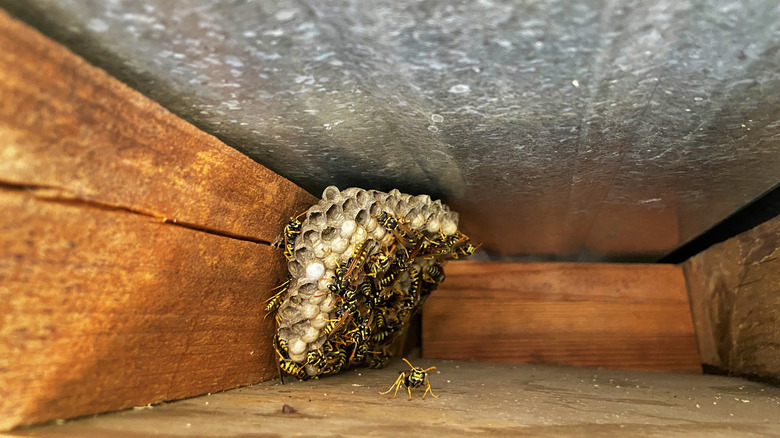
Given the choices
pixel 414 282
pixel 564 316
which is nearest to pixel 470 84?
pixel 414 282

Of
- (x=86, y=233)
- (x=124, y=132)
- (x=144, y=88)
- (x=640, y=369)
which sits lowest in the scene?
(x=640, y=369)

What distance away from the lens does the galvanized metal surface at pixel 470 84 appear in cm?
90

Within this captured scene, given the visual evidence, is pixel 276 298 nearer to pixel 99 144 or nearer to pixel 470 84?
pixel 99 144

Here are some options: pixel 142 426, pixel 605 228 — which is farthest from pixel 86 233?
pixel 605 228

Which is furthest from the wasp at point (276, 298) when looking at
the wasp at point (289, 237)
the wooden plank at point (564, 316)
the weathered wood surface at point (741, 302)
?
the weathered wood surface at point (741, 302)

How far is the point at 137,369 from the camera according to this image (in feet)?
3.82

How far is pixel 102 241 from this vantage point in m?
1.03

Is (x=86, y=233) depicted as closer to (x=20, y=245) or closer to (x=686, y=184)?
(x=20, y=245)

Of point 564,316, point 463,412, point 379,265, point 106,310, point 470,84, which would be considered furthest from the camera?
point 564,316

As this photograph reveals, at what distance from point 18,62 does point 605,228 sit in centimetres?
243

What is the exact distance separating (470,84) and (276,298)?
1020 millimetres

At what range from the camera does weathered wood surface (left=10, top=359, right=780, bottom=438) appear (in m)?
1.10

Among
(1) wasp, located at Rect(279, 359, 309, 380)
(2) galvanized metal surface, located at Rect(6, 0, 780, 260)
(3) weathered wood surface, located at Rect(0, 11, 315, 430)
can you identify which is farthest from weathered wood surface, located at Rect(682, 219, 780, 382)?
(3) weathered wood surface, located at Rect(0, 11, 315, 430)

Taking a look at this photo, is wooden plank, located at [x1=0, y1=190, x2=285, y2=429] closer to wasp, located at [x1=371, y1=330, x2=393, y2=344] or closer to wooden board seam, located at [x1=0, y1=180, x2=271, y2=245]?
wooden board seam, located at [x1=0, y1=180, x2=271, y2=245]
